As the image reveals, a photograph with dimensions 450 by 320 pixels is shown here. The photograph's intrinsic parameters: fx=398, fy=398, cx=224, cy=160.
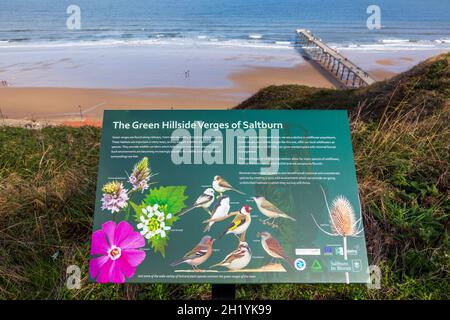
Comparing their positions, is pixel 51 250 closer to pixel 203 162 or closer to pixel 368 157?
pixel 203 162

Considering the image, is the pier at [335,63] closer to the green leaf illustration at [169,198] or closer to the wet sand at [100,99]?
the wet sand at [100,99]

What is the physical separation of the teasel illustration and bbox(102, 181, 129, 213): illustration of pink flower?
134 centimetres

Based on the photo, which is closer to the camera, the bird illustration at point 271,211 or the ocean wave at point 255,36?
the bird illustration at point 271,211

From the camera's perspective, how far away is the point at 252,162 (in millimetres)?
2902

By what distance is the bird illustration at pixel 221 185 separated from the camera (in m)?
2.82

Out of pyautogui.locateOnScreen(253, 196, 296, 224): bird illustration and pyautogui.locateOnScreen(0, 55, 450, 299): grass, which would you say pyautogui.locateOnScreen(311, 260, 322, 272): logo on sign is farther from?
pyautogui.locateOnScreen(0, 55, 450, 299): grass

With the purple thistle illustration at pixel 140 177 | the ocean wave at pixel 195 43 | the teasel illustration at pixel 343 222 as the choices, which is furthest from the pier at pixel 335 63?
the purple thistle illustration at pixel 140 177

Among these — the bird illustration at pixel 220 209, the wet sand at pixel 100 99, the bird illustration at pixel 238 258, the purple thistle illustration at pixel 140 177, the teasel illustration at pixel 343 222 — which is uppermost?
the wet sand at pixel 100 99

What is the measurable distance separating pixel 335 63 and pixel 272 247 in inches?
1052

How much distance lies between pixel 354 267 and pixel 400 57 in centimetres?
2784

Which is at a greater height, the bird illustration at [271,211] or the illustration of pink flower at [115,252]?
the bird illustration at [271,211]

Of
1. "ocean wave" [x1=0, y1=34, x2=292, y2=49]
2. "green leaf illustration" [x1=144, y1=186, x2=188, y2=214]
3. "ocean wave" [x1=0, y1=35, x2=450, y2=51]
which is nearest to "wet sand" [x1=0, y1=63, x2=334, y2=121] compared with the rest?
"ocean wave" [x1=0, y1=34, x2=292, y2=49]

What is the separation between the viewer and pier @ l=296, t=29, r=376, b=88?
21547 millimetres
